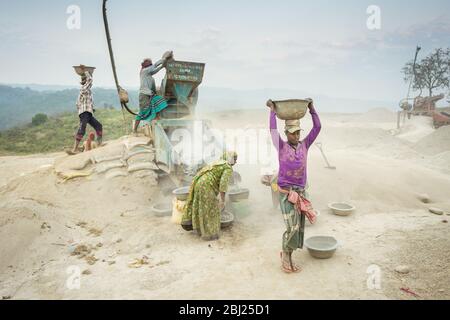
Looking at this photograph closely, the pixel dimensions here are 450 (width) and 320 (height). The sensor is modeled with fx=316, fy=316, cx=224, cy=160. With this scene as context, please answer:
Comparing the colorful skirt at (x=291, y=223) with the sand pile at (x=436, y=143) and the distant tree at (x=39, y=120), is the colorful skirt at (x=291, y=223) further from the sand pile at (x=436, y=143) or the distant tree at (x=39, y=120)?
the distant tree at (x=39, y=120)

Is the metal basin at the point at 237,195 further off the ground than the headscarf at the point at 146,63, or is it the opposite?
the headscarf at the point at 146,63

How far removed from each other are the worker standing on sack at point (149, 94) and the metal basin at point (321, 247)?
194 inches

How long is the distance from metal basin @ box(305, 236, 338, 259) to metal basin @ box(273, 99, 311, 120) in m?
1.73

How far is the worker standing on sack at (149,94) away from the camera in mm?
7410

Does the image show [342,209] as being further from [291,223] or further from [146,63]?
[146,63]

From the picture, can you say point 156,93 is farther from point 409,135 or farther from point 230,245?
point 409,135

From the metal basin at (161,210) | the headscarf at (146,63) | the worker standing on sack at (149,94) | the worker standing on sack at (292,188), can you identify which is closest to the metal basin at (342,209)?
the worker standing on sack at (292,188)

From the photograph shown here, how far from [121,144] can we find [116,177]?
3.86 ft

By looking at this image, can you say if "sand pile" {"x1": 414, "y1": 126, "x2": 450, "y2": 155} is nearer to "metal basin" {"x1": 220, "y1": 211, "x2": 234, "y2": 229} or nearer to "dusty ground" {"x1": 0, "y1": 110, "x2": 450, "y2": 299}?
"dusty ground" {"x1": 0, "y1": 110, "x2": 450, "y2": 299}

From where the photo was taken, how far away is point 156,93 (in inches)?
313

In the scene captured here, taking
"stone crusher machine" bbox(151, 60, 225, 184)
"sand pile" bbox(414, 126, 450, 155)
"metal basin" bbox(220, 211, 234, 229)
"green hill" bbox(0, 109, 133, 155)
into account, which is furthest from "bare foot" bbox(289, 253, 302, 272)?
"green hill" bbox(0, 109, 133, 155)

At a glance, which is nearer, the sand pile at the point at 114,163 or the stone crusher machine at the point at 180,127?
the stone crusher machine at the point at 180,127

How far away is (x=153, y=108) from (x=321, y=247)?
522cm
